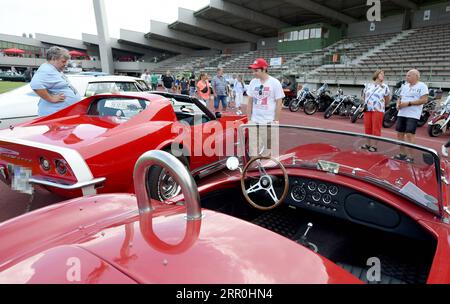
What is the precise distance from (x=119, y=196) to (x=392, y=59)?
19.7m

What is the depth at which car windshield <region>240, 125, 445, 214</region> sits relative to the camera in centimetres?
191

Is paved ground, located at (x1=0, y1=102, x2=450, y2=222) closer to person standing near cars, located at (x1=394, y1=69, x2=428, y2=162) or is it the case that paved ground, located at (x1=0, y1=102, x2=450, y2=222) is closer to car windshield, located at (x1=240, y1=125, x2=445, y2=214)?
person standing near cars, located at (x1=394, y1=69, x2=428, y2=162)

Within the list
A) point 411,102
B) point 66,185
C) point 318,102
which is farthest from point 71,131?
point 318,102

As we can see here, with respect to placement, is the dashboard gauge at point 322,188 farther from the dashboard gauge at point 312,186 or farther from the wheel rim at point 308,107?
the wheel rim at point 308,107

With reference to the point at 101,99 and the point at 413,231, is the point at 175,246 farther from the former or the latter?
the point at 101,99

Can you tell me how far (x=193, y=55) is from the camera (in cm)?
4650

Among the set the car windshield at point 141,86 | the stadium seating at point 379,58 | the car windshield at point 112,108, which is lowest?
the car windshield at point 112,108

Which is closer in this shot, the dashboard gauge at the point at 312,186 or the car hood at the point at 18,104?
the dashboard gauge at the point at 312,186

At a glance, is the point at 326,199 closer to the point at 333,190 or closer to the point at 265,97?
the point at 333,190

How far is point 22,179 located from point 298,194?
8.30 feet

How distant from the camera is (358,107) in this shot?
10.6m

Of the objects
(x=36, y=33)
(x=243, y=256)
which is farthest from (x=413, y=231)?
(x=36, y=33)

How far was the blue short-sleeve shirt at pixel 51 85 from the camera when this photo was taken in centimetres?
412

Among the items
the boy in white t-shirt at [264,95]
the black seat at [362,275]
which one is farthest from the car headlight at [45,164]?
the boy in white t-shirt at [264,95]
